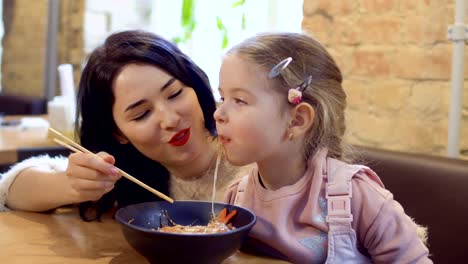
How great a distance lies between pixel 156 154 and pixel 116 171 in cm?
29

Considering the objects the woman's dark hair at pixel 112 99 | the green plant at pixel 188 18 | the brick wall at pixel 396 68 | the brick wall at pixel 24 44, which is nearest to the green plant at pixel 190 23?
the green plant at pixel 188 18

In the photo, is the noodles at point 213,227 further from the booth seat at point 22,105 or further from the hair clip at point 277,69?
the booth seat at point 22,105

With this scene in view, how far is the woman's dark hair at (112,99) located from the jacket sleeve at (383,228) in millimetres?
538

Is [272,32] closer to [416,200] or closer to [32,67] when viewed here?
[416,200]

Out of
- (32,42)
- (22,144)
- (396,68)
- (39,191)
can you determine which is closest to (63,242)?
(39,191)

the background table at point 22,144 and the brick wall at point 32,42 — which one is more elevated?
the brick wall at point 32,42

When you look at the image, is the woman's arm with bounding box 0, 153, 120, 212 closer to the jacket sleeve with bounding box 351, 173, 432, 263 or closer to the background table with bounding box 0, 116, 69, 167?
the jacket sleeve with bounding box 351, 173, 432, 263

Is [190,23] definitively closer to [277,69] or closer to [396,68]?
[396,68]

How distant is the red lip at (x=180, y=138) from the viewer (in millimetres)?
1265

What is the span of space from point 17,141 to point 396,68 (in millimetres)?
1533

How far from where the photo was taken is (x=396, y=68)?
1794mm

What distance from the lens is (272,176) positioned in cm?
99

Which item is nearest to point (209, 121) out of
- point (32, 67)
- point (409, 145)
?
point (409, 145)

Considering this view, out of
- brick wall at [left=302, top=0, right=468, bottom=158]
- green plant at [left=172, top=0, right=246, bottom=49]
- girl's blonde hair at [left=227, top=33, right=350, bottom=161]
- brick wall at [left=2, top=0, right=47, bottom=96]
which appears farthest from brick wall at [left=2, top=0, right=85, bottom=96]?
girl's blonde hair at [left=227, top=33, right=350, bottom=161]
